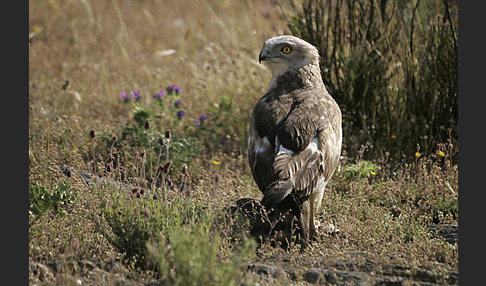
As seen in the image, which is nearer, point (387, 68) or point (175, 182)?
point (175, 182)

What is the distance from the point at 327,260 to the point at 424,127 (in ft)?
8.39

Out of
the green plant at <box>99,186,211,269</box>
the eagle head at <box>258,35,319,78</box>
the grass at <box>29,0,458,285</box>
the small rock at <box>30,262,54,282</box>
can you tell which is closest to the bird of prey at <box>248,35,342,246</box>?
the eagle head at <box>258,35,319,78</box>

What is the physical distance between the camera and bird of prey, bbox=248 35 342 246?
13.8 ft

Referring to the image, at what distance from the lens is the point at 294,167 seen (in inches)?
166

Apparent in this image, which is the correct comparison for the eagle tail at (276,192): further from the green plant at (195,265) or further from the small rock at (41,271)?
the small rock at (41,271)

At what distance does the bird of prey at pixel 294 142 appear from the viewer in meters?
4.20

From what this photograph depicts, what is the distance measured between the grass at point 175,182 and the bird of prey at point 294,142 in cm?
30

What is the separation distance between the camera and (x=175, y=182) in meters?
6.00

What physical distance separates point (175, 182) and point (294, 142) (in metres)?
1.98

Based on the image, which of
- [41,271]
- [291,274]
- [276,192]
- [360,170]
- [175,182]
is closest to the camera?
[41,271]

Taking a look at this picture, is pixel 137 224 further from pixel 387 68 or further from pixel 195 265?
pixel 387 68

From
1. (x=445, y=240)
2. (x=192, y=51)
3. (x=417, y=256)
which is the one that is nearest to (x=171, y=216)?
(x=417, y=256)

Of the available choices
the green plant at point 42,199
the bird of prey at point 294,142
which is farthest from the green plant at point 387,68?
the green plant at point 42,199

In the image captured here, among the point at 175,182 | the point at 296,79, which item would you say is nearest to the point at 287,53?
the point at 296,79
